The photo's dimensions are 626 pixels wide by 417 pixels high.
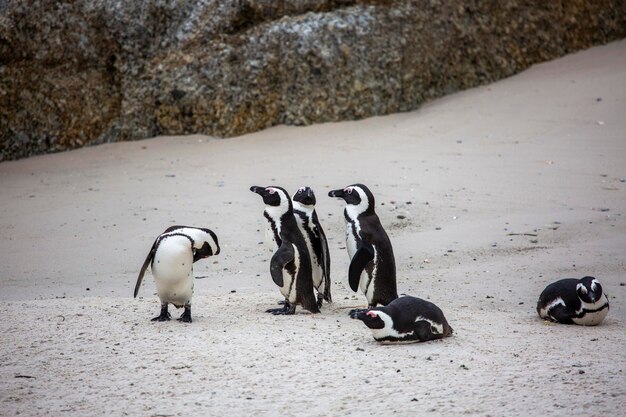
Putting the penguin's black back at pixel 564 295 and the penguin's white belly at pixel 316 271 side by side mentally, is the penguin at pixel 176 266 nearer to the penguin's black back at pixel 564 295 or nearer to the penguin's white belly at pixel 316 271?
the penguin's white belly at pixel 316 271

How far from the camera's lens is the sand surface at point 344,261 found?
13.0ft

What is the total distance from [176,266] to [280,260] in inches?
24.6

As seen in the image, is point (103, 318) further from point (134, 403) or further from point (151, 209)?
point (151, 209)

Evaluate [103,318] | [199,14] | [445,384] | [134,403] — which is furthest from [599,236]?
[199,14]

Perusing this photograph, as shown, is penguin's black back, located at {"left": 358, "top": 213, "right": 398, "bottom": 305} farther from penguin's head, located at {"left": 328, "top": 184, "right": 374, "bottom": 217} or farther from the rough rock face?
the rough rock face

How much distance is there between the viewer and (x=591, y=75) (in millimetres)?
10172

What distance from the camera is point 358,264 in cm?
552

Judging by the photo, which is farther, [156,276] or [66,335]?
[156,276]

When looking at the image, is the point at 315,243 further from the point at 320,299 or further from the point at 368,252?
the point at 368,252

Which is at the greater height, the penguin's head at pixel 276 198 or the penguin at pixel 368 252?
the penguin's head at pixel 276 198

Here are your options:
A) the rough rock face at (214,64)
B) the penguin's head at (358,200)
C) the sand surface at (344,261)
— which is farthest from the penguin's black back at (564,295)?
the rough rock face at (214,64)

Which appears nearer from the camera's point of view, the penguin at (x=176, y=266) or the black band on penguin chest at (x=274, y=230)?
the penguin at (x=176, y=266)

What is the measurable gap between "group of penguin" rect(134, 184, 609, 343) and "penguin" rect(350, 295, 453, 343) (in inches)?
0.7

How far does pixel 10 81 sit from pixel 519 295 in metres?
6.27
